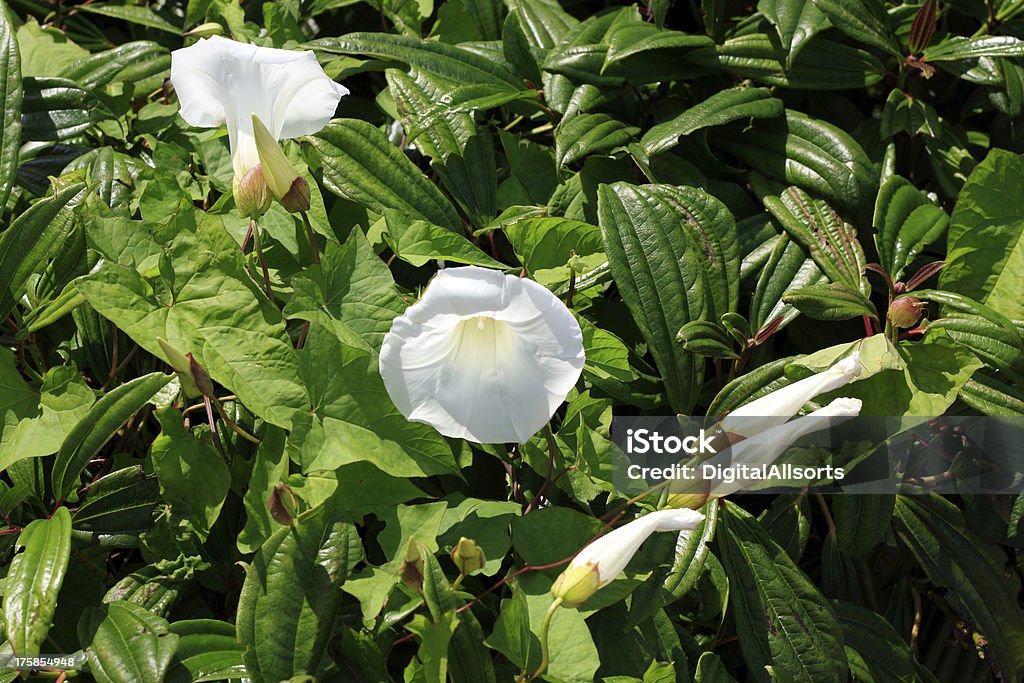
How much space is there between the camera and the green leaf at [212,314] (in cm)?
91

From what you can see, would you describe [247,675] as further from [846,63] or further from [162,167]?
[846,63]

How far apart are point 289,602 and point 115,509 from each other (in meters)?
0.31

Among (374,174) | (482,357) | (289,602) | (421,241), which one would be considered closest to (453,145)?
(374,174)

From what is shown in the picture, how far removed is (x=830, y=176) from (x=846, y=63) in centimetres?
20

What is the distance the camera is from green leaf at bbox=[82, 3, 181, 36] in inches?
61.2

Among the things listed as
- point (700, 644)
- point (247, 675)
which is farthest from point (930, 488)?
point (247, 675)

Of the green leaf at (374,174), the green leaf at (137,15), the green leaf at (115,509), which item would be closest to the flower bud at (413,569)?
the green leaf at (115,509)

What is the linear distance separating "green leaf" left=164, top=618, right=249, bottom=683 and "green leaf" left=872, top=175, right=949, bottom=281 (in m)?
0.92

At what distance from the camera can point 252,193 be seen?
972 mm

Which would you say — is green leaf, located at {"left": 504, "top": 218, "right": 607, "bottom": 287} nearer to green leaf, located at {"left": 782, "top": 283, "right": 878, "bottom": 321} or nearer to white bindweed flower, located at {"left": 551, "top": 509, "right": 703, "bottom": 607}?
green leaf, located at {"left": 782, "top": 283, "right": 878, "bottom": 321}

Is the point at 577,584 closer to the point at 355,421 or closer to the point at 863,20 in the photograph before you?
the point at 355,421

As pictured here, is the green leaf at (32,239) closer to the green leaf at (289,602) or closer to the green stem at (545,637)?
the green leaf at (289,602)

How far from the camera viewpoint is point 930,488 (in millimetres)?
1238

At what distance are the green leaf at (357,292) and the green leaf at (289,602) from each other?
0.71ft
